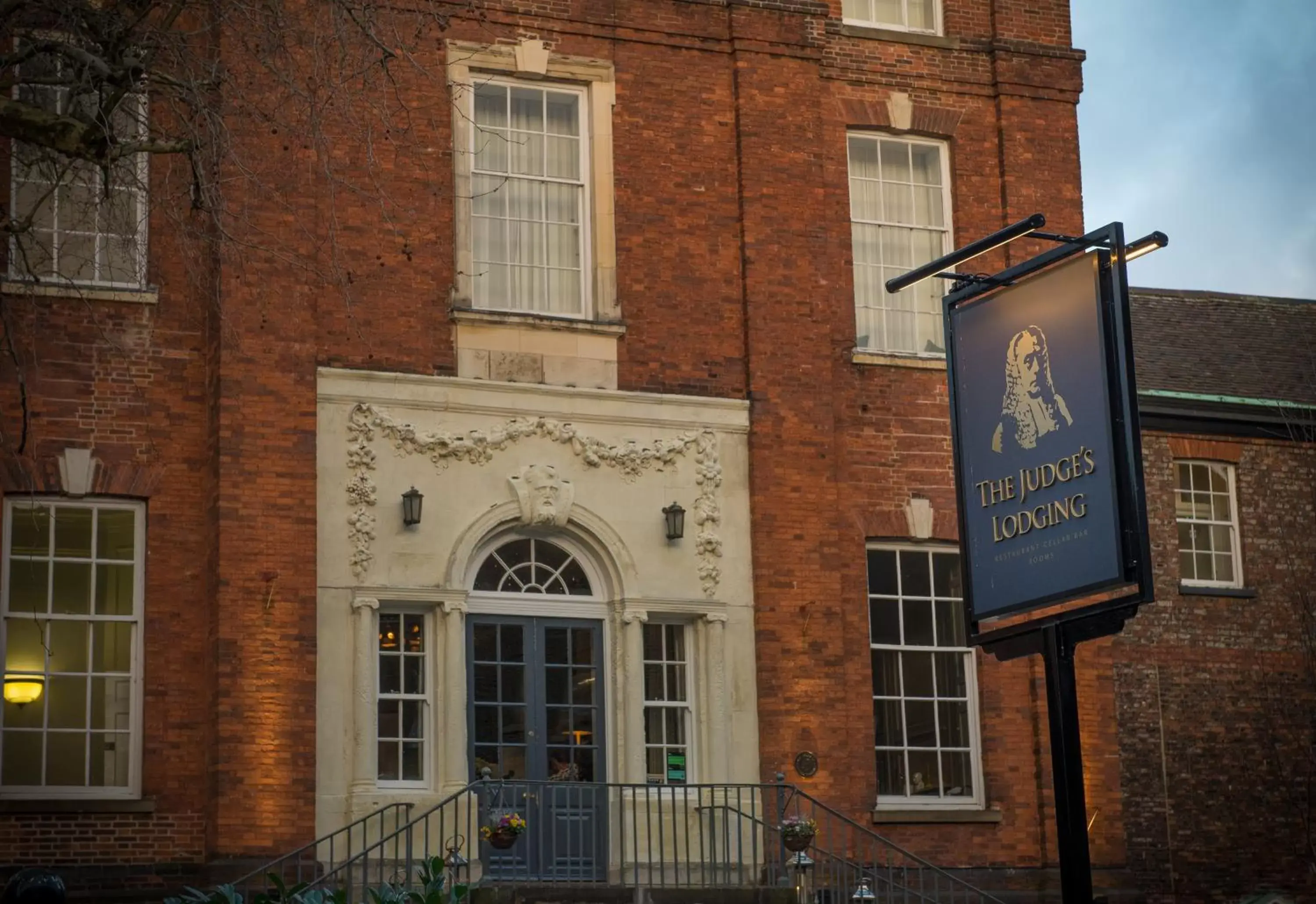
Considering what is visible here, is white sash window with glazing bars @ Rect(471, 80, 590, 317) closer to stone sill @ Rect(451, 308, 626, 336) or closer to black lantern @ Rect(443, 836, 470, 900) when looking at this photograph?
stone sill @ Rect(451, 308, 626, 336)

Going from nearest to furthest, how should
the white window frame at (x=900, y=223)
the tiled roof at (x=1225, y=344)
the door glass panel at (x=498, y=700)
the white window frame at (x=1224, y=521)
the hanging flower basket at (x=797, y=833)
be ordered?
the hanging flower basket at (x=797, y=833) < the door glass panel at (x=498, y=700) < the white window frame at (x=900, y=223) < the white window frame at (x=1224, y=521) < the tiled roof at (x=1225, y=344)

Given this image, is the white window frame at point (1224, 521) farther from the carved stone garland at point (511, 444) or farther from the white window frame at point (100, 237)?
the white window frame at point (100, 237)

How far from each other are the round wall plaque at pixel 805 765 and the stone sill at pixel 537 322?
4.19 m

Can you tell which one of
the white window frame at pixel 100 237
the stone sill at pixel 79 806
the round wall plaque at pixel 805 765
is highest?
the white window frame at pixel 100 237

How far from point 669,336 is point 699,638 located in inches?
111

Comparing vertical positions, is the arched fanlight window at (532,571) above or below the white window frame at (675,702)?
above

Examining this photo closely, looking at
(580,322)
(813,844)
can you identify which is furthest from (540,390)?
(813,844)

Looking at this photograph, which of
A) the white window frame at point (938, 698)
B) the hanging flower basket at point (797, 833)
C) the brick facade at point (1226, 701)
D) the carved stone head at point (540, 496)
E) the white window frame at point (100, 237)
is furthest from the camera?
the brick facade at point (1226, 701)

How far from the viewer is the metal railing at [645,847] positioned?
16688 millimetres

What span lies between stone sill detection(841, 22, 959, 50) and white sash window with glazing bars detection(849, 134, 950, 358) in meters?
1.00

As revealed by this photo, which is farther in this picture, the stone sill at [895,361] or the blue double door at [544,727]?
the stone sill at [895,361]

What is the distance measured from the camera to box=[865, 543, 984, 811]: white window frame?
19.5m

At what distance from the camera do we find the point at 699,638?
18938mm

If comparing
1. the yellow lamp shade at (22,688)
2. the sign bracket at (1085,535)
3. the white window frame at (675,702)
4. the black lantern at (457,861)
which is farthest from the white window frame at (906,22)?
the yellow lamp shade at (22,688)
